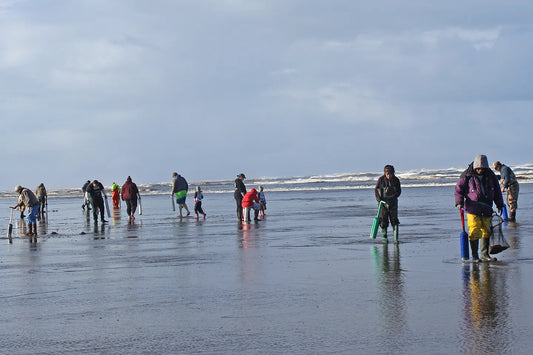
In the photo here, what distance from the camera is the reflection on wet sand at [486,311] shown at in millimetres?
6945

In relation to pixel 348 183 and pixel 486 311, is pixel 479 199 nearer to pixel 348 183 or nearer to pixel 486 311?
pixel 486 311

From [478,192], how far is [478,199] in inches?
4.7

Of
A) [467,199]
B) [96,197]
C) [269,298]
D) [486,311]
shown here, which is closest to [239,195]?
[96,197]

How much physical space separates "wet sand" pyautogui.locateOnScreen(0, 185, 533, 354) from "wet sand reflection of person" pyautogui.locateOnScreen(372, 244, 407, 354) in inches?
0.7

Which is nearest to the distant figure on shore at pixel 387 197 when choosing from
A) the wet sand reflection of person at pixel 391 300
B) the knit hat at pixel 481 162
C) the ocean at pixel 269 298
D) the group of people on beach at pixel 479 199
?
the ocean at pixel 269 298

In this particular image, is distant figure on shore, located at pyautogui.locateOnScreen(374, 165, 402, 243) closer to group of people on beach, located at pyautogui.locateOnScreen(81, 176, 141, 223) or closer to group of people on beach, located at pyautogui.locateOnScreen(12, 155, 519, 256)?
group of people on beach, located at pyautogui.locateOnScreen(12, 155, 519, 256)

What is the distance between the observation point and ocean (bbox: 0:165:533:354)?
733 cm

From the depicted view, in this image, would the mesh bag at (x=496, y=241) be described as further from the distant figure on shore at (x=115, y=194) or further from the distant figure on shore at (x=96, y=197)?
the distant figure on shore at (x=115, y=194)

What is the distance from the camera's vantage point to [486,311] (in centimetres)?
852

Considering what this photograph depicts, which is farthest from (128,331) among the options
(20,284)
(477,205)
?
(477,205)

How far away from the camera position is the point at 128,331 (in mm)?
7992

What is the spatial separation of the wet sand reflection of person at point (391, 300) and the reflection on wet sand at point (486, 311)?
0.63 m

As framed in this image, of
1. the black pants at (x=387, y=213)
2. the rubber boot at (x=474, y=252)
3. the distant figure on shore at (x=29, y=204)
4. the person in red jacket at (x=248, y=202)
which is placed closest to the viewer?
the rubber boot at (x=474, y=252)

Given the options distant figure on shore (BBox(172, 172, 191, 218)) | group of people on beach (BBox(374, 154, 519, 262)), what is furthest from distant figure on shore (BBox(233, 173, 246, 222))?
group of people on beach (BBox(374, 154, 519, 262))
